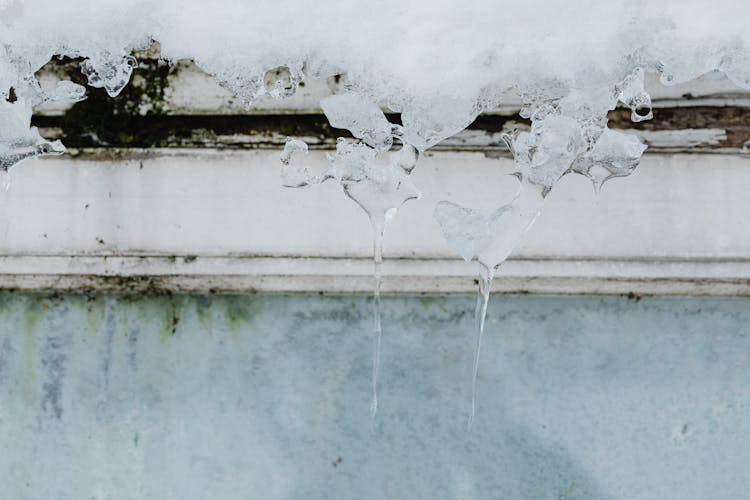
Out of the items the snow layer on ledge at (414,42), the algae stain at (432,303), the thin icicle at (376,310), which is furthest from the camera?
the algae stain at (432,303)

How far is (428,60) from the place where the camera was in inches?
37.9

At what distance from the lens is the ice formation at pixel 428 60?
0.95 metres

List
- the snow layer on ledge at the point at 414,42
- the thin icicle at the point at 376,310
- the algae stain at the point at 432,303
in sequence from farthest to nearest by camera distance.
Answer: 1. the algae stain at the point at 432,303
2. the thin icicle at the point at 376,310
3. the snow layer on ledge at the point at 414,42

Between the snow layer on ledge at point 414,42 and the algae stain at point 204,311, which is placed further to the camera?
the algae stain at point 204,311

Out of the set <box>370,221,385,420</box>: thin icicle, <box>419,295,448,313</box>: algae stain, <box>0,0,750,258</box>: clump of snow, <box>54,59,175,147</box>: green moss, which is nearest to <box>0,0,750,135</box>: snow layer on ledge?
<box>0,0,750,258</box>: clump of snow

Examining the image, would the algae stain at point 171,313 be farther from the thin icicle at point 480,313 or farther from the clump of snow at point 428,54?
the thin icicle at point 480,313

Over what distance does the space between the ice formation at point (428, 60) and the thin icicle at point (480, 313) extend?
23mm

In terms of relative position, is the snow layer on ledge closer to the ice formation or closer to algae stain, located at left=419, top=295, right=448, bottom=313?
the ice formation

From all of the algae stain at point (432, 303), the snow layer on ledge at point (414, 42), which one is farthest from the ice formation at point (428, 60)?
the algae stain at point (432, 303)

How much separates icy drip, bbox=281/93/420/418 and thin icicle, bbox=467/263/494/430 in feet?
0.60

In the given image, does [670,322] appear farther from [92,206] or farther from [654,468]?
[92,206]

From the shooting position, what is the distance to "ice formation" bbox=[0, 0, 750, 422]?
0.95 meters

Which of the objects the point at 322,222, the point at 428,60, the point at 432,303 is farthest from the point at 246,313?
the point at 428,60

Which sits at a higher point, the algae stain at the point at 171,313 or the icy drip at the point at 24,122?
the icy drip at the point at 24,122
